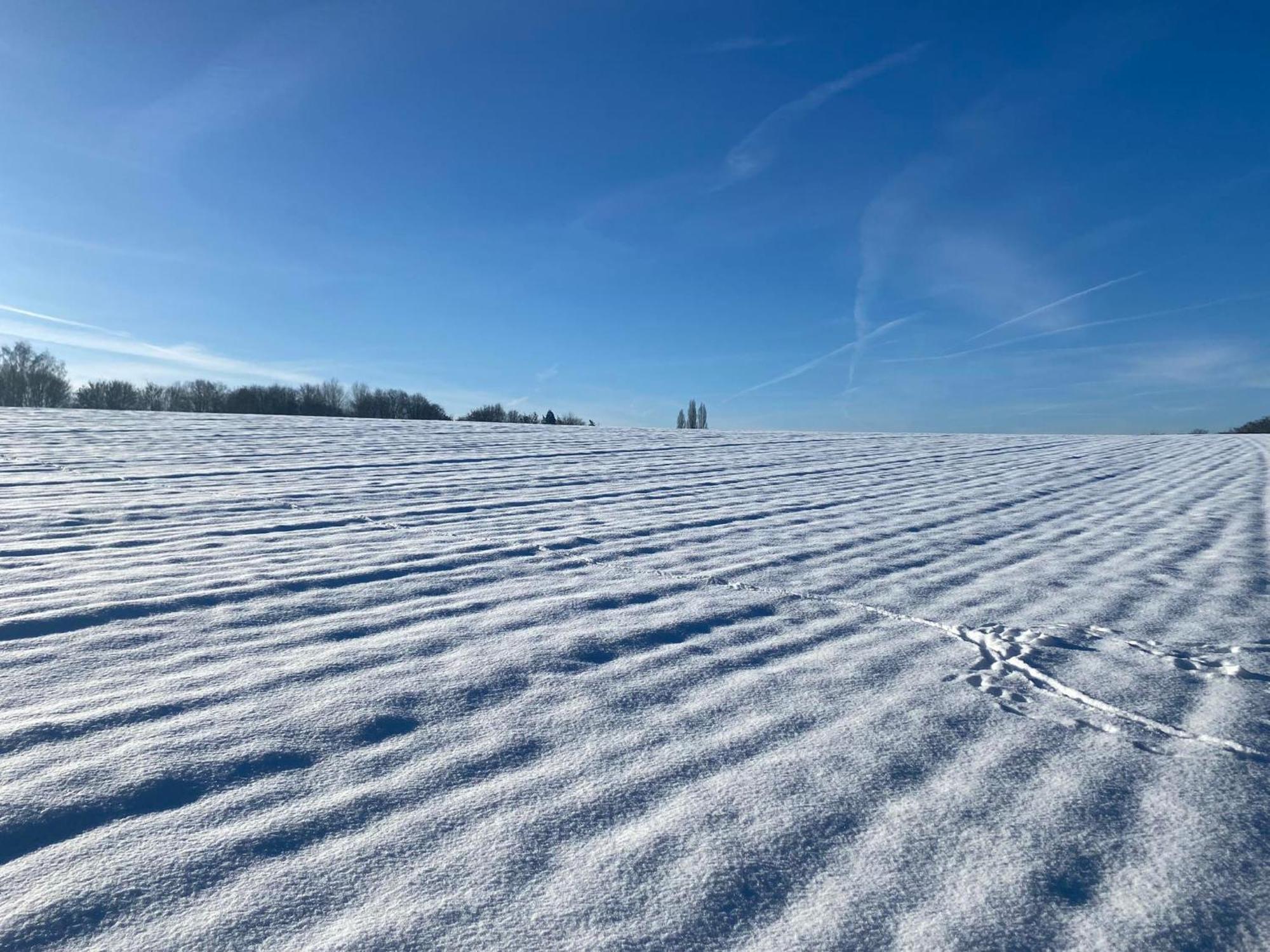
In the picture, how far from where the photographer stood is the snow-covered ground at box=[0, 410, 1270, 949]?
105cm

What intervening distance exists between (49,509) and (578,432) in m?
8.77

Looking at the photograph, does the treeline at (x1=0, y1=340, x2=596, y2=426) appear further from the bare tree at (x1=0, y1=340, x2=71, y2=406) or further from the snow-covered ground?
the snow-covered ground

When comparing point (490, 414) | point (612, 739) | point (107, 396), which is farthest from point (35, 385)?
point (612, 739)

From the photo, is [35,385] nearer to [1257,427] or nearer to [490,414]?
[490,414]

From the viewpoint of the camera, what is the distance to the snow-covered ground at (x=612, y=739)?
1046mm

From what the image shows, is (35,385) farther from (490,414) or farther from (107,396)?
(490,414)

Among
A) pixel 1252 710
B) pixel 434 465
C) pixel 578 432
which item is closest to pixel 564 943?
pixel 1252 710

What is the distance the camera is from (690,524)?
4074 millimetres

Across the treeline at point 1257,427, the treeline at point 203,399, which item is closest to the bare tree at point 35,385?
the treeline at point 203,399

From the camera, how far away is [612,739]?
1.53 m

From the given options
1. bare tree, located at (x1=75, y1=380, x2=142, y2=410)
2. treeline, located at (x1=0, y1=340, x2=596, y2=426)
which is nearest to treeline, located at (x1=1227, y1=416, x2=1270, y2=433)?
treeline, located at (x1=0, y1=340, x2=596, y2=426)

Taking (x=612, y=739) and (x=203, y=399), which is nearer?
(x=612, y=739)

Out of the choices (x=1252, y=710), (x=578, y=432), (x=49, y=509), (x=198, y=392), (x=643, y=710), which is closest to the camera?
(x=643, y=710)

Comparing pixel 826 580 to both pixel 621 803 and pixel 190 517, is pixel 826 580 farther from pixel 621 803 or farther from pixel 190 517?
pixel 190 517
